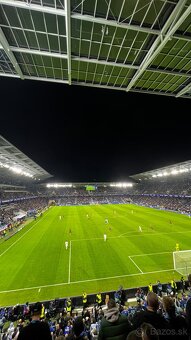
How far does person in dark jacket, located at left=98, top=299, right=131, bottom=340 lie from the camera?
364 centimetres

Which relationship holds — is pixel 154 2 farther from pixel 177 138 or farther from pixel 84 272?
pixel 177 138

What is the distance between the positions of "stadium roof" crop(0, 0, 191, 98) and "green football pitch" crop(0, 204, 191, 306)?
54.7ft

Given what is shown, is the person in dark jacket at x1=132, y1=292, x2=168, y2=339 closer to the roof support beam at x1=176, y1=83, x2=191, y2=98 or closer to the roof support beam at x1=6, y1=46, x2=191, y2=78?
the roof support beam at x1=6, y1=46, x2=191, y2=78

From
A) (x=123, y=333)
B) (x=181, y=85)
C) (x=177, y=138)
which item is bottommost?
(x=123, y=333)

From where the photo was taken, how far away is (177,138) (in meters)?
39.2

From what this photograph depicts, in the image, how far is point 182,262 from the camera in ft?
66.7

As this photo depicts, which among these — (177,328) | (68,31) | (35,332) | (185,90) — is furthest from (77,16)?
(177,328)

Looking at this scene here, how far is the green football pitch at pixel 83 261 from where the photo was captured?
17.4 m

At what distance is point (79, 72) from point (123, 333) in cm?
1258

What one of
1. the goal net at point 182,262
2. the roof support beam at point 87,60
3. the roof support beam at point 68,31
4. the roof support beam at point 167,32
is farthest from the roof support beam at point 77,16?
the goal net at point 182,262

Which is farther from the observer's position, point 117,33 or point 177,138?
point 177,138

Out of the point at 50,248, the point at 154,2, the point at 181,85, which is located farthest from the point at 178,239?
the point at 154,2

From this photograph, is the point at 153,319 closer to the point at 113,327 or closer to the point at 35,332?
the point at 113,327

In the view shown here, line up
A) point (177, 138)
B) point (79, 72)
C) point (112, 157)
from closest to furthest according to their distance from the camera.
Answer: point (79, 72) < point (177, 138) < point (112, 157)
